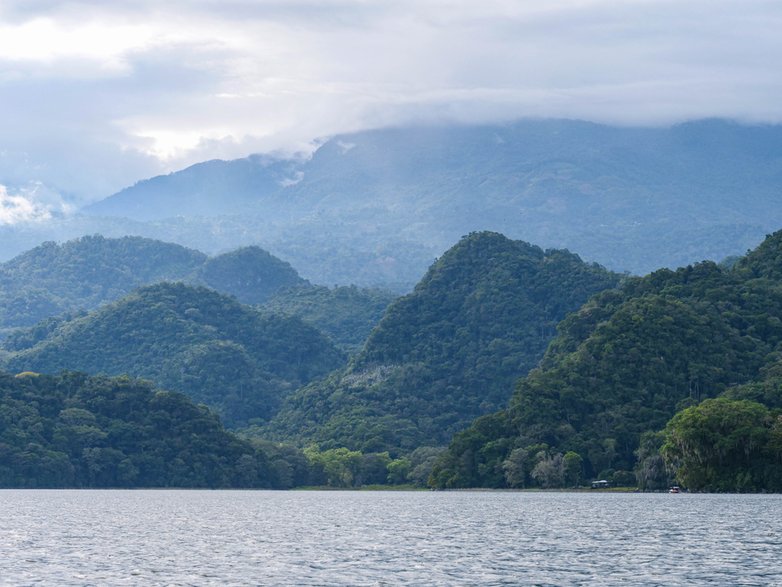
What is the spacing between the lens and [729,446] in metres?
179

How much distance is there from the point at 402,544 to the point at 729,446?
8590cm

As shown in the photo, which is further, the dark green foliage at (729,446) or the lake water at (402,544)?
the dark green foliage at (729,446)

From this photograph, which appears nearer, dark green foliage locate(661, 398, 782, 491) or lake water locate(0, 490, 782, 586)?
lake water locate(0, 490, 782, 586)

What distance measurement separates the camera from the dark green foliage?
17812 centimetres

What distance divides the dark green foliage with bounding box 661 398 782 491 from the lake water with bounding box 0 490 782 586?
40.4 ft

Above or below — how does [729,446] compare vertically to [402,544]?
above

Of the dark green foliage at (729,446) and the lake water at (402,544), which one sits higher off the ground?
the dark green foliage at (729,446)

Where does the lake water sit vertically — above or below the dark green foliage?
below

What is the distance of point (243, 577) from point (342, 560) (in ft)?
38.3

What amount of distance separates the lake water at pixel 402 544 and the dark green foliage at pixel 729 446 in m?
12.3

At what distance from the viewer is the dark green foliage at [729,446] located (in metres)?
178

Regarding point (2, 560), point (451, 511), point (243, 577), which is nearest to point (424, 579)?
point (243, 577)

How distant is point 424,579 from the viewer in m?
80.6

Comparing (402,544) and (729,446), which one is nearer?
(402,544)
